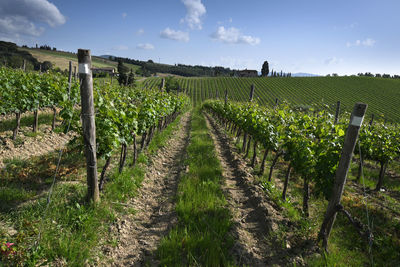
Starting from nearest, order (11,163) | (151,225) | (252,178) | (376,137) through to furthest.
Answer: (151,225) < (11,163) < (252,178) < (376,137)

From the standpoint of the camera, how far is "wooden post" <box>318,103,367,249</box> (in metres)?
2.96

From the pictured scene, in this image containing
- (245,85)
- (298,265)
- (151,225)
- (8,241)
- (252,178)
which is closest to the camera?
(8,241)

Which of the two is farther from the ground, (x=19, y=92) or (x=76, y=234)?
(x=19, y=92)

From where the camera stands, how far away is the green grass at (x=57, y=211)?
2.62 meters

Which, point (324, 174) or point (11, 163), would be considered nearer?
point (324, 174)

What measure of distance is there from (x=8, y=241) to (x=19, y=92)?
6216 mm

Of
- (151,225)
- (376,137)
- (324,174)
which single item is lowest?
(151,225)

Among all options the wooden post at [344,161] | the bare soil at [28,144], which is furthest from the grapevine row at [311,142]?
the bare soil at [28,144]

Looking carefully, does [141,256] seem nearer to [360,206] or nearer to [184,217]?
[184,217]

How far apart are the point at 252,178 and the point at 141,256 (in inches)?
148

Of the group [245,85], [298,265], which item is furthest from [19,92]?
[245,85]

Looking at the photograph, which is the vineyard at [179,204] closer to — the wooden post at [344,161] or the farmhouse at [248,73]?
the wooden post at [344,161]

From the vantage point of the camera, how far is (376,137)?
6684 millimetres

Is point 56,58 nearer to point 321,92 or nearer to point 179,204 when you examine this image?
point 321,92
